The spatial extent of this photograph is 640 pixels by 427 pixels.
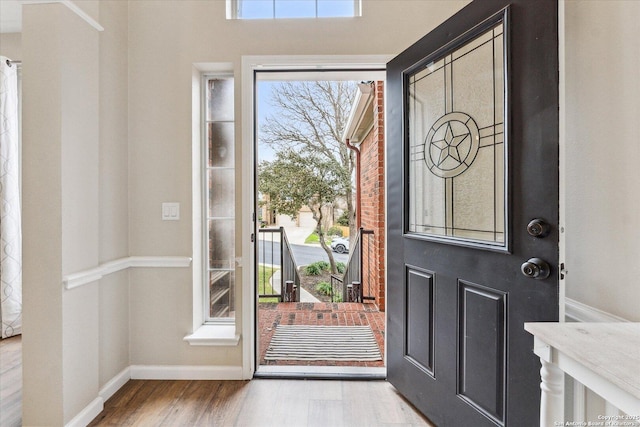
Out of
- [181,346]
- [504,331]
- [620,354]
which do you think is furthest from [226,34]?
[620,354]

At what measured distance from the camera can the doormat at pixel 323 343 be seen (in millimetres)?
2680

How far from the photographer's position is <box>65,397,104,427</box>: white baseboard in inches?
69.5

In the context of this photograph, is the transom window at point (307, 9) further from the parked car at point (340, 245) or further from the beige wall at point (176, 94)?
the parked car at point (340, 245)

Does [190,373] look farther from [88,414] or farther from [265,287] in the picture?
[265,287]

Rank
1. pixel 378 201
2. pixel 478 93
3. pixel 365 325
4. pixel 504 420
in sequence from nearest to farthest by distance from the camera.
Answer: pixel 504 420 → pixel 478 93 → pixel 365 325 → pixel 378 201

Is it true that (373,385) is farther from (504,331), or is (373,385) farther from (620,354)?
(620,354)

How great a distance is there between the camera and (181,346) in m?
2.33

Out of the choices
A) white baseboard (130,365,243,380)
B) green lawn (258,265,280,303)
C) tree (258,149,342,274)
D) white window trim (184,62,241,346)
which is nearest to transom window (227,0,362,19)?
white window trim (184,62,241,346)

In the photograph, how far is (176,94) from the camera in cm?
230

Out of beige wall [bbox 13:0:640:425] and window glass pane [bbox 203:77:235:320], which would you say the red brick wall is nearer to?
beige wall [bbox 13:0:640:425]

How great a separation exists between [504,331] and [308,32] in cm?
212

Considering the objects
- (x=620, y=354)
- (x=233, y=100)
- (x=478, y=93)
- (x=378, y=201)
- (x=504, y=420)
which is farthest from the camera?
(x=378, y=201)

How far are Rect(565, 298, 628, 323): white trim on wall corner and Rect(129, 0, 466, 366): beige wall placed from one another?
1790 mm

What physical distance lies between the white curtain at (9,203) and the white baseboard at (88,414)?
5.66ft
